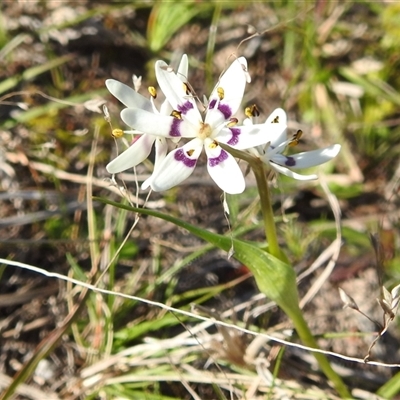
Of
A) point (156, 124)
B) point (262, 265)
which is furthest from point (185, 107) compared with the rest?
point (262, 265)

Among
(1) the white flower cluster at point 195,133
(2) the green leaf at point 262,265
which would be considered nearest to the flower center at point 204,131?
(1) the white flower cluster at point 195,133

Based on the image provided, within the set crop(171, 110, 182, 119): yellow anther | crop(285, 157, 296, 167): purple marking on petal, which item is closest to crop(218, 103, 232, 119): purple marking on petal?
crop(171, 110, 182, 119): yellow anther

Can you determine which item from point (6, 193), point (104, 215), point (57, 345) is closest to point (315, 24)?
point (104, 215)

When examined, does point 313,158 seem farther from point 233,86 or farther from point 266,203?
point 233,86

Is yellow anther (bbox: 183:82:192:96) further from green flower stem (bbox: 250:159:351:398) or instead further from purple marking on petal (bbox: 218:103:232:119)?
green flower stem (bbox: 250:159:351:398)

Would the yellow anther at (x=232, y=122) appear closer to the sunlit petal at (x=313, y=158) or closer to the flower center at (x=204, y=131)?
the flower center at (x=204, y=131)

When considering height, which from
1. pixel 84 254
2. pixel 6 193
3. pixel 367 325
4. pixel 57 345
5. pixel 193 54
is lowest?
pixel 367 325

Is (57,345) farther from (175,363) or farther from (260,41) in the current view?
(260,41)
